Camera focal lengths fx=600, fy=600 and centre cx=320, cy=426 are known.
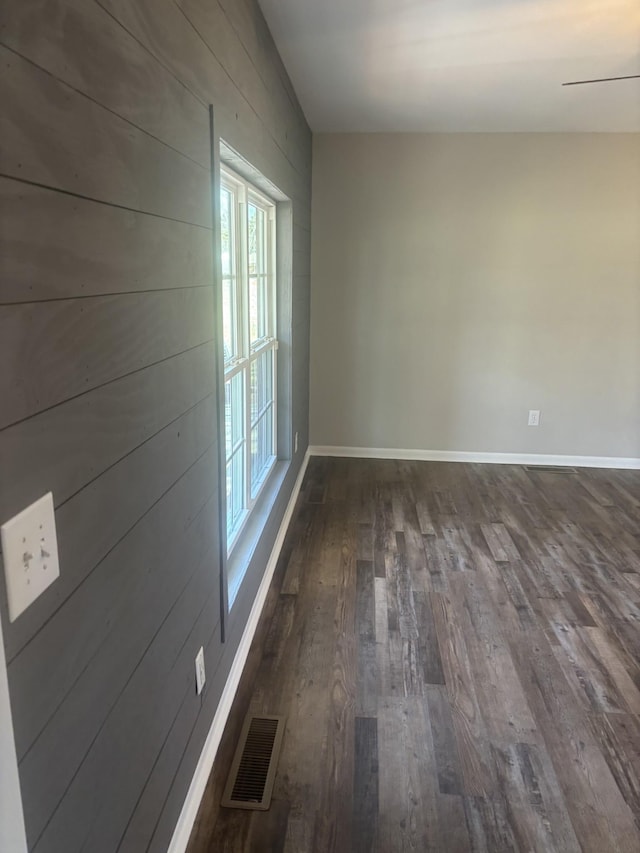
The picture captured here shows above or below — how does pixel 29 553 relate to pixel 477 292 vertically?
below

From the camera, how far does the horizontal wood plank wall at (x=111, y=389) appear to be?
73cm

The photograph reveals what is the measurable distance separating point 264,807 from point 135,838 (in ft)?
1.88

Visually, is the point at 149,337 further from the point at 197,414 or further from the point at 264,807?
the point at 264,807

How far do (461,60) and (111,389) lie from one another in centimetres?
258

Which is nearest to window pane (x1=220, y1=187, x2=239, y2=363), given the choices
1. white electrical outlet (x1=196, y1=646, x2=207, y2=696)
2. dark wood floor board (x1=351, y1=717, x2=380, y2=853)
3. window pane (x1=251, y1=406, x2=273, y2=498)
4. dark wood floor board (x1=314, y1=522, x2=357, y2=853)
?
window pane (x1=251, y1=406, x2=273, y2=498)

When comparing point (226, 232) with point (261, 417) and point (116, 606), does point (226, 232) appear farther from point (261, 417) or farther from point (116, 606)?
point (116, 606)

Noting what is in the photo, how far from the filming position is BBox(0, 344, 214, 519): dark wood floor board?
28.5 inches

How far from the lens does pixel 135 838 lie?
1.21m

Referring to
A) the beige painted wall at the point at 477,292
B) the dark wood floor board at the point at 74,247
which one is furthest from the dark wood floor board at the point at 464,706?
the beige painted wall at the point at 477,292

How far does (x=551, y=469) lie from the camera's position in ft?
15.2

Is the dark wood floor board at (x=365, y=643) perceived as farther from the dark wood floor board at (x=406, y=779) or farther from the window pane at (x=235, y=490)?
the window pane at (x=235, y=490)

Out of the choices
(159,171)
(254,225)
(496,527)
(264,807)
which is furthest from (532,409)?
(159,171)

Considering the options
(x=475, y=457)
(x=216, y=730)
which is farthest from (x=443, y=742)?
(x=475, y=457)

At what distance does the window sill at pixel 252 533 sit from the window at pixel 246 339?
0.13 ft
